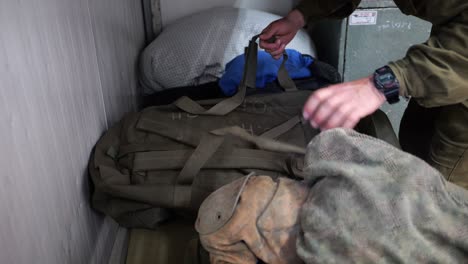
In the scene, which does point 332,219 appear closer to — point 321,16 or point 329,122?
point 329,122

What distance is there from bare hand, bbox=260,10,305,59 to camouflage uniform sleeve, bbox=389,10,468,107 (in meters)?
0.51

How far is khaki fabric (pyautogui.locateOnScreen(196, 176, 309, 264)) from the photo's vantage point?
Answer: 24.1 inches

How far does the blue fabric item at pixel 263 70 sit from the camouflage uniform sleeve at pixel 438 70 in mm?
787

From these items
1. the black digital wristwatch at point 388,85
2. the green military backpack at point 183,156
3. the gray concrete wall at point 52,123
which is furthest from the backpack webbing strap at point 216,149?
the black digital wristwatch at point 388,85

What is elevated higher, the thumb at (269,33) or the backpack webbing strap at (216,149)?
the thumb at (269,33)

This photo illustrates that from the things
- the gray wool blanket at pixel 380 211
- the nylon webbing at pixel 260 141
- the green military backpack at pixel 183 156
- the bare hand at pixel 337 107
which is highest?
the bare hand at pixel 337 107

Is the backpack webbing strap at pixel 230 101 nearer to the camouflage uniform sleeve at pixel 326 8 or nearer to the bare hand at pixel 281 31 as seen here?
the bare hand at pixel 281 31

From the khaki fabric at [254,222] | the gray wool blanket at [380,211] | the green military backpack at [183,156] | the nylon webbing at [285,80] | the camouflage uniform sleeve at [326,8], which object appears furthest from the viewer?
the nylon webbing at [285,80]

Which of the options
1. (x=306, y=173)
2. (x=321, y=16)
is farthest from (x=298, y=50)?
(x=306, y=173)

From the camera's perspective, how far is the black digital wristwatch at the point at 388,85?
66 centimetres

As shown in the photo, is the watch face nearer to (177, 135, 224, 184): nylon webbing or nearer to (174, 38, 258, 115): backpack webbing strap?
(177, 135, 224, 184): nylon webbing

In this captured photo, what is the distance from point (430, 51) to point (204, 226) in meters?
0.43

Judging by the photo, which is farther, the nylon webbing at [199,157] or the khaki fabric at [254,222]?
the nylon webbing at [199,157]

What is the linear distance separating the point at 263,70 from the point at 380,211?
1.01 metres
